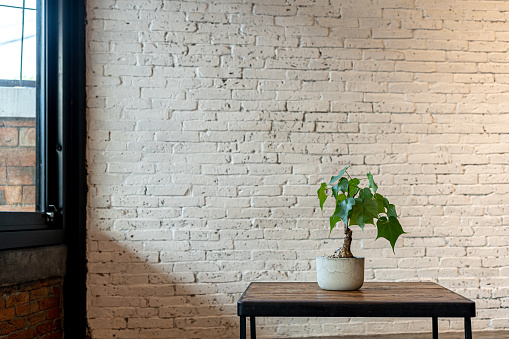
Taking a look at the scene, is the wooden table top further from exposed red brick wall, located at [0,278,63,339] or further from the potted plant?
exposed red brick wall, located at [0,278,63,339]

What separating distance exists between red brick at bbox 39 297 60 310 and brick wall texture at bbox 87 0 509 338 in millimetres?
202

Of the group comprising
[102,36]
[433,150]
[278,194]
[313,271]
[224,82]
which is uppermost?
[102,36]

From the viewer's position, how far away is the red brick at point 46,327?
261 centimetres

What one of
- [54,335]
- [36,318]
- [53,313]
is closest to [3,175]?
[36,318]

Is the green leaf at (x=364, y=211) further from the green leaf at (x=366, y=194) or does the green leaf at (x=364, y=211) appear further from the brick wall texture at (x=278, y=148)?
the brick wall texture at (x=278, y=148)

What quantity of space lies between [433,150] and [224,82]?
4.40ft

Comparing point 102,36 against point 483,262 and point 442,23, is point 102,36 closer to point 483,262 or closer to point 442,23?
point 442,23

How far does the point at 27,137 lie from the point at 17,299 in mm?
794

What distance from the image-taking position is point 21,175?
97.5 inches

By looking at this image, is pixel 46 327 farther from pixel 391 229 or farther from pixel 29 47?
pixel 391 229

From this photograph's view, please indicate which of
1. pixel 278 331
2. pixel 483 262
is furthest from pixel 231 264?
pixel 483 262

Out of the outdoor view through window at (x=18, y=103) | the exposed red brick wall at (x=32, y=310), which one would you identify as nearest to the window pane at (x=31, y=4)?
the outdoor view through window at (x=18, y=103)

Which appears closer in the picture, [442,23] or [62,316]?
[62,316]

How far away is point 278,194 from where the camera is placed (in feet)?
9.88
